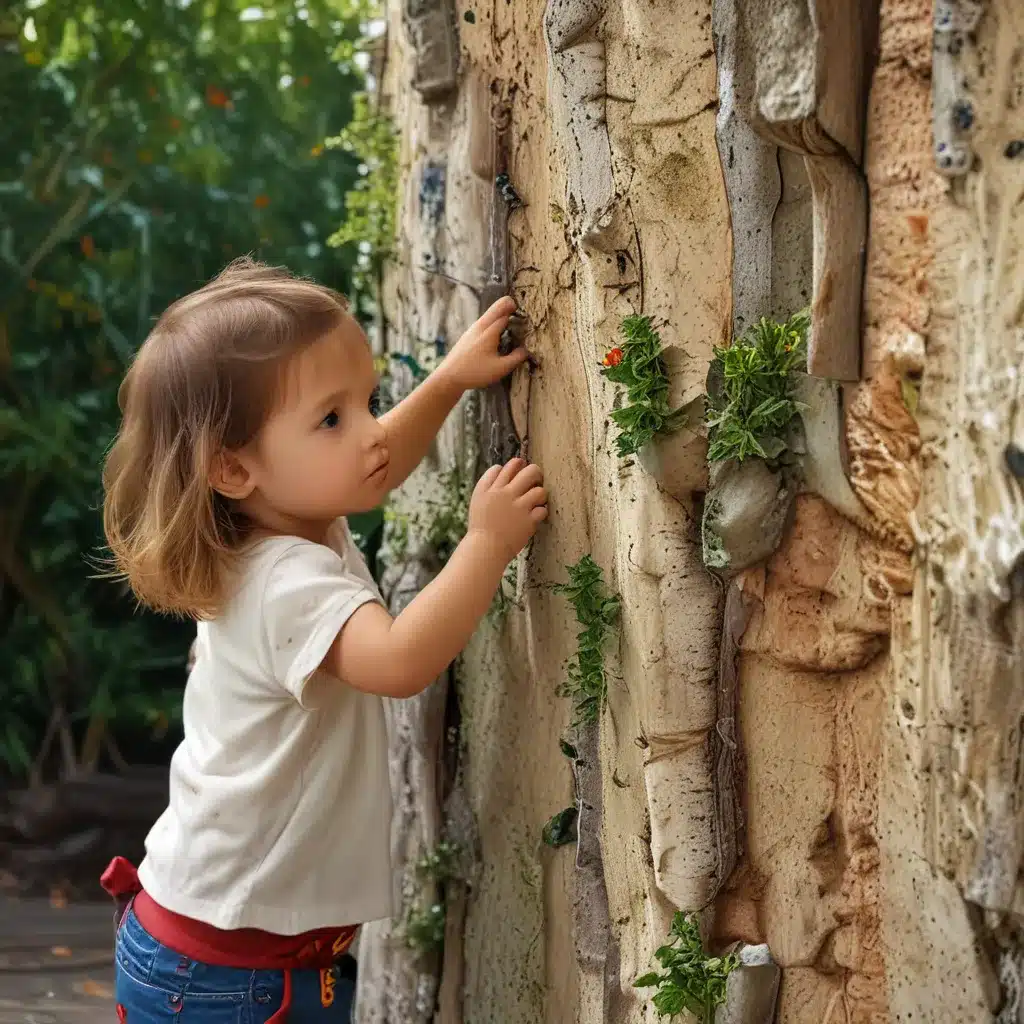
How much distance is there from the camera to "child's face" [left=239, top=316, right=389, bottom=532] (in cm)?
182

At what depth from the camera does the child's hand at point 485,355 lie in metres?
2.02

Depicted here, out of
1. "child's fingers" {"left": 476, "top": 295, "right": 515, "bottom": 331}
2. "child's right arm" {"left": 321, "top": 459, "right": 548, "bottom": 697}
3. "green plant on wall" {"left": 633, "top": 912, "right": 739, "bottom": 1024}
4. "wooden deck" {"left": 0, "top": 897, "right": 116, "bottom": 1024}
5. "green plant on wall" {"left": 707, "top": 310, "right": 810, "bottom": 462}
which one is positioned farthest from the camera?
"wooden deck" {"left": 0, "top": 897, "right": 116, "bottom": 1024}

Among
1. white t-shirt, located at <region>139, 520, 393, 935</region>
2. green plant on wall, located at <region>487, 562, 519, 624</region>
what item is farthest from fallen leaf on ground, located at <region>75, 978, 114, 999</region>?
green plant on wall, located at <region>487, 562, 519, 624</region>

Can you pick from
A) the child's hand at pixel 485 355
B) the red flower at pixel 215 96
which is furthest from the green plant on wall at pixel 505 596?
the red flower at pixel 215 96

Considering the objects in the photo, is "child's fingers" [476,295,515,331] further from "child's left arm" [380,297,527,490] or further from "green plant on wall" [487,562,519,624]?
"green plant on wall" [487,562,519,624]

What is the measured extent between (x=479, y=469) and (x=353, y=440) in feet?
1.46

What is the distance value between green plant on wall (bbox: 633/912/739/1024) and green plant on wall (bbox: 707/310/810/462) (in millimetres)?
551

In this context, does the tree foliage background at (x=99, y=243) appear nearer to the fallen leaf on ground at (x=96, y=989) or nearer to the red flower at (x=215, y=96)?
the red flower at (x=215, y=96)

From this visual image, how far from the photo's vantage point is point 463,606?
1.73 meters

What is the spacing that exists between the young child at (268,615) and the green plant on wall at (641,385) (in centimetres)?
30

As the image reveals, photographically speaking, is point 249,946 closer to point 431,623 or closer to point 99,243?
point 431,623

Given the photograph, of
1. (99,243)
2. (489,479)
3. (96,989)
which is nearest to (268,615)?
(489,479)

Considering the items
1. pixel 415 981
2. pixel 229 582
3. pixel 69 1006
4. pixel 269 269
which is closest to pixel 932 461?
pixel 229 582

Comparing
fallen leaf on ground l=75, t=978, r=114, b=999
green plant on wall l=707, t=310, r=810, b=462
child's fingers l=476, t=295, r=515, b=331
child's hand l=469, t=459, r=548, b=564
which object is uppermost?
child's fingers l=476, t=295, r=515, b=331
